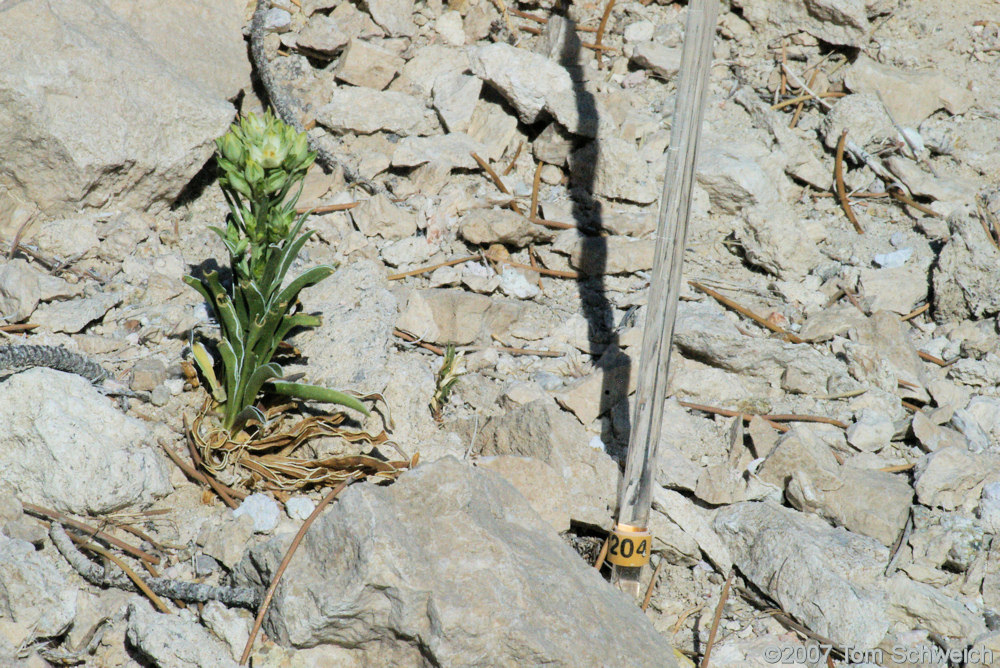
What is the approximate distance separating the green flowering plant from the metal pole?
3.04ft

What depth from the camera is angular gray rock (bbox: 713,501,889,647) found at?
257 cm

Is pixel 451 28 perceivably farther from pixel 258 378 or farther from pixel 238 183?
pixel 258 378

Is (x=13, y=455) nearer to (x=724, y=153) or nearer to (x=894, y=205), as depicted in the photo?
(x=724, y=153)

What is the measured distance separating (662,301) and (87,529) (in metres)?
1.88

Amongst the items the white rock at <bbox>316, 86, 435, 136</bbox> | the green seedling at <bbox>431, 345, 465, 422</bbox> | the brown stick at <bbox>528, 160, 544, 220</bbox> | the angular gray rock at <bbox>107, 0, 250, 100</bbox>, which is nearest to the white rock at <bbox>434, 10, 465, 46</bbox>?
the white rock at <bbox>316, 86, 435, 136</bbox>

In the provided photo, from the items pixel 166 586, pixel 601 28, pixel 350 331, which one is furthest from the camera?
pixel 601 28

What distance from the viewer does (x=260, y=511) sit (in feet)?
8.12

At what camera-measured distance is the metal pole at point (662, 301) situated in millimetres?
2494

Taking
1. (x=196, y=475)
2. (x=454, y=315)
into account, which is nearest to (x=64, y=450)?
(x=196, y=475)

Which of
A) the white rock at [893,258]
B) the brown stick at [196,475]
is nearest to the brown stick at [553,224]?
the white rock at [893,258]

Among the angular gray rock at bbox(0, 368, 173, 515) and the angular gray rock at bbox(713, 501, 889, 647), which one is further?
the angular gray rock at bbox(713, 501, 889, 647)

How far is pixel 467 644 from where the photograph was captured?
6.53 ft

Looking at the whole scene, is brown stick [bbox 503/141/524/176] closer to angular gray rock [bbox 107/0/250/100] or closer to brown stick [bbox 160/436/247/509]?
angular gray rock [bbox 107/0/250/100]

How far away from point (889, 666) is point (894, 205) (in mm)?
2475
